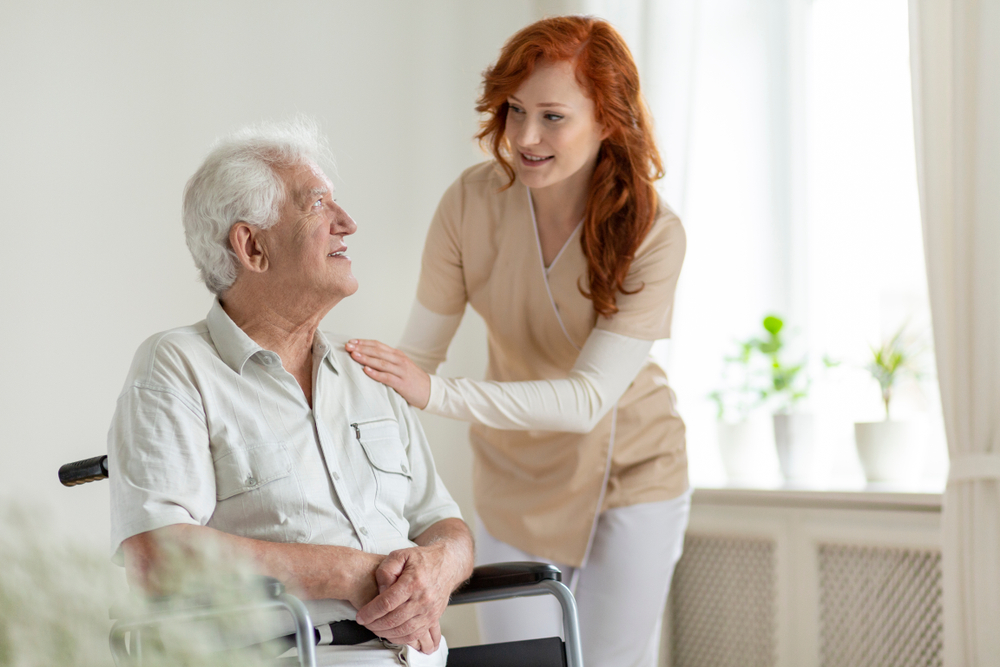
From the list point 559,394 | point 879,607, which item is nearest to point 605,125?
point 559,394

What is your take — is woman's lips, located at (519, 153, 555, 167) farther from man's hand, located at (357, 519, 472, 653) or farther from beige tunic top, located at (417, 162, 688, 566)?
man's hand, located at (357, 519, 472, 653)

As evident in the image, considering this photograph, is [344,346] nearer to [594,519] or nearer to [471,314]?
[594,519]

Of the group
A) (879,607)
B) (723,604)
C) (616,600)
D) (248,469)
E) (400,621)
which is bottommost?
(723,604)

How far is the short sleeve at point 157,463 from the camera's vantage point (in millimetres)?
1233

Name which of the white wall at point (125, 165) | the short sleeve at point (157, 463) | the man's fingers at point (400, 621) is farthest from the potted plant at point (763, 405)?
the short sleeve at point (157, 463)

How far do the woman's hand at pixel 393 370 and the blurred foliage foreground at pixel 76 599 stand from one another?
1.16 m

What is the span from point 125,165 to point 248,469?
112 centimetres

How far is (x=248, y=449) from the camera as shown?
4.50 ft

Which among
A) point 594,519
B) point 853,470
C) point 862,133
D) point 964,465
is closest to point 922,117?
point 862,133

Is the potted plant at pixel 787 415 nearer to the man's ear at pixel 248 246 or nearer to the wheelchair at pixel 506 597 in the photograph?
the wheelchair at pixel 506 597

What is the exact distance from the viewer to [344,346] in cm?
164

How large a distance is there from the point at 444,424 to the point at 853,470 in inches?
55.6

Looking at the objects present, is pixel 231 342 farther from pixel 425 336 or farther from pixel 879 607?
pixel 879 607

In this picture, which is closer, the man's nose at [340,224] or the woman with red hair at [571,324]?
the man's nose at [340,224]
